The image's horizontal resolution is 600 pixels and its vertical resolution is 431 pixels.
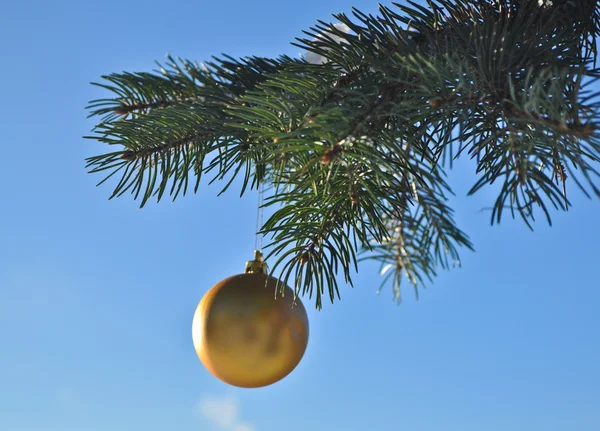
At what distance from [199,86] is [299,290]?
28 cm

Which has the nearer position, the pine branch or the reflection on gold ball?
the pine branch

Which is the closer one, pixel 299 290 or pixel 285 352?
pixel 299 290

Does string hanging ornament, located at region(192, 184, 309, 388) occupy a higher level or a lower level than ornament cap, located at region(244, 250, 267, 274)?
lower

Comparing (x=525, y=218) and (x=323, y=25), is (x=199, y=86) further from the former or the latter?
(x=525, y=218)

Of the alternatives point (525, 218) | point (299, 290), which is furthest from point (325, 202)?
point (525, 218)

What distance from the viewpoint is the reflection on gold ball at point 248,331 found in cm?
70

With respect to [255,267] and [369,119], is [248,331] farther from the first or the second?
[369,119]

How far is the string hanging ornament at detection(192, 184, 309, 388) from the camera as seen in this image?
0.70 m

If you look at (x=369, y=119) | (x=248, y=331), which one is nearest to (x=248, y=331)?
(x=248, y=331)

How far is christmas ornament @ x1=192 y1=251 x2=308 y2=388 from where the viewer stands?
2.30 feet

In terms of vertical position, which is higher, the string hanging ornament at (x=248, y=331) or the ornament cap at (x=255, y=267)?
the ornament cap at (x=255, y=267)

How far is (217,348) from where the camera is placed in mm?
709

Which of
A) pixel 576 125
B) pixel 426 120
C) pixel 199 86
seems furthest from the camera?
pixel 199 86

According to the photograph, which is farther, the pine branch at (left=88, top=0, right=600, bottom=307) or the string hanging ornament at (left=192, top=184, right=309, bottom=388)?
the string hanging ornament at (left=192, top=184, right=309, bottom=388)
